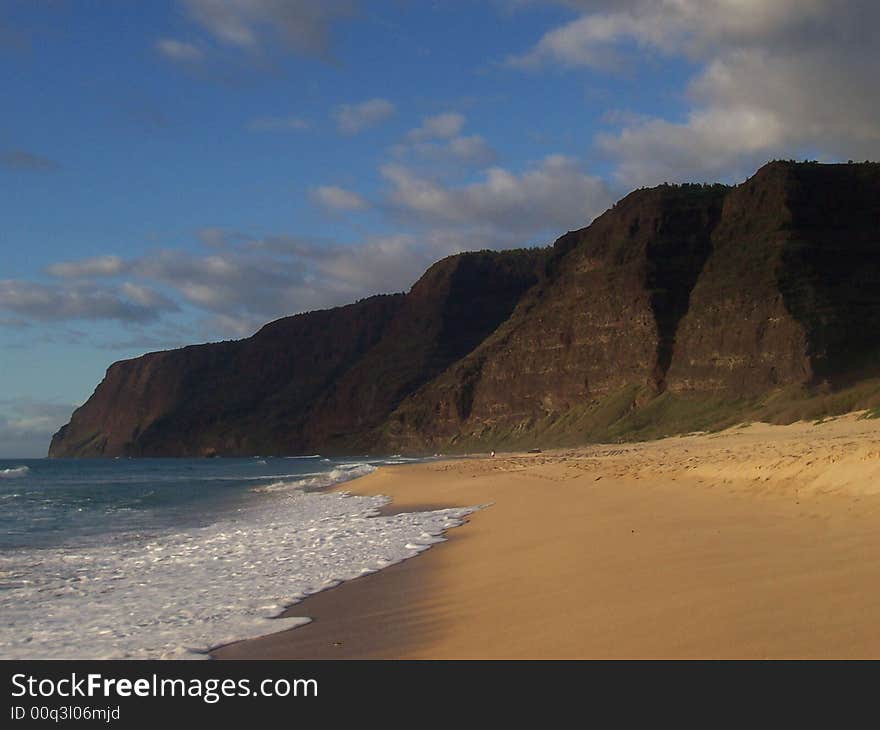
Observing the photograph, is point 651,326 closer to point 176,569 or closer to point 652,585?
point 176,569

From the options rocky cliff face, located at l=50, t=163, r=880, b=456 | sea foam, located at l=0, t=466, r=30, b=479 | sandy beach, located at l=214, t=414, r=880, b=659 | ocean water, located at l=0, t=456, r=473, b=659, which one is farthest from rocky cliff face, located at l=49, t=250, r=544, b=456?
sandy beach, located at l=214, t=414, r=880, b=659

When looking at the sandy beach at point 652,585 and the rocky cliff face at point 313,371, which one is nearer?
the sandy beach at point 652,585

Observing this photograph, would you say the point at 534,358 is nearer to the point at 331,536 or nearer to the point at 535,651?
the point at 331,536

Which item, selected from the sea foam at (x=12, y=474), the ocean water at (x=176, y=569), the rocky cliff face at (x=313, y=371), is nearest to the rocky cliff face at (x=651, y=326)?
the rocky cliff face at (x=313, y=371)

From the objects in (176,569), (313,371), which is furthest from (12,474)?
(313,371)

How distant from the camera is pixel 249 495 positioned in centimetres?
3338

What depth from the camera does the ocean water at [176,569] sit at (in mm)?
7629

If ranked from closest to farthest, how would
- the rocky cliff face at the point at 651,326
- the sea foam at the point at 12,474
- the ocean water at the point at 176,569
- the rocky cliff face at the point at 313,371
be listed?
the ocean water at the point at 176,569
the rocky cliff face at the point at 651,326
the sea foam at the point at 12,474
the rocky cliff face at the point at 313,371

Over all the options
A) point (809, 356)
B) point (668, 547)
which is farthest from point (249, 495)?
point (809, 356)

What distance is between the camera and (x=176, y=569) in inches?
465

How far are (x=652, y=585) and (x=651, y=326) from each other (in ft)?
229

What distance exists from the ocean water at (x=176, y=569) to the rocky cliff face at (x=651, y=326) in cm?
4821

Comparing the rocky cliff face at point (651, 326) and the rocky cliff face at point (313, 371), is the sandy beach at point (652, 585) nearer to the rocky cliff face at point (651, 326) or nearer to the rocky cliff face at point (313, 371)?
the rocky cliff face at point (651, 326)
